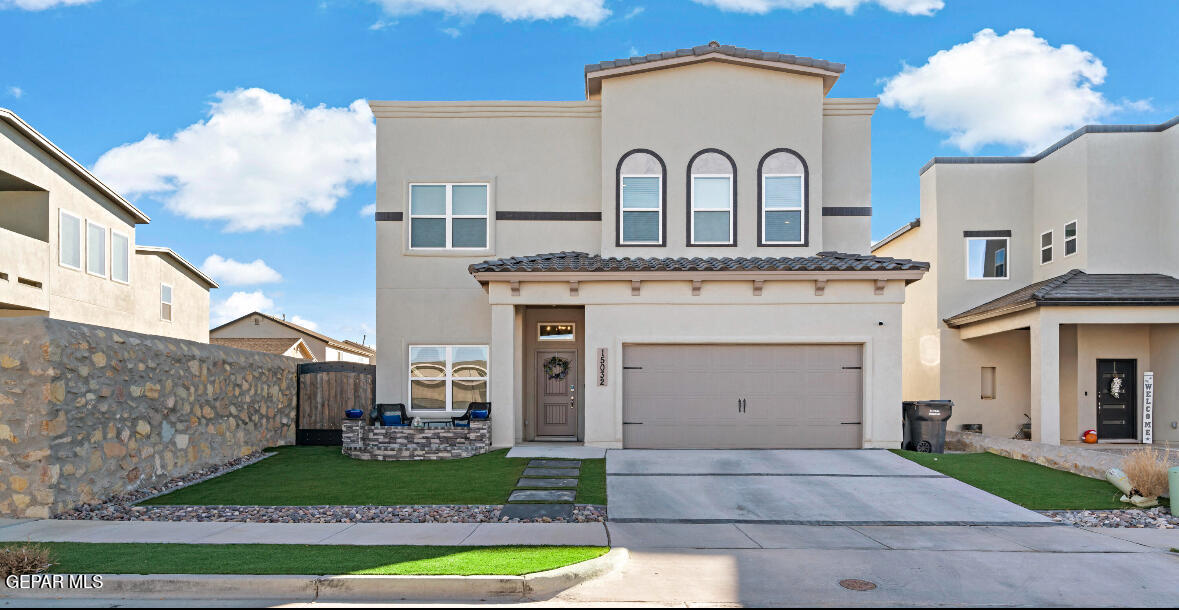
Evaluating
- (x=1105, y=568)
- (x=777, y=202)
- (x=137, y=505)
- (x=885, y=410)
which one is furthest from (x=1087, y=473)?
(x=137, y=505)

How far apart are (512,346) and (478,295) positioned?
6.91ft

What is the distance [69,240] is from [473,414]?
→ 49.3 feet

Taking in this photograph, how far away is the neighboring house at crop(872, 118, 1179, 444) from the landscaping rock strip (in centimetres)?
640

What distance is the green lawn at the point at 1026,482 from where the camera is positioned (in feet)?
36.7

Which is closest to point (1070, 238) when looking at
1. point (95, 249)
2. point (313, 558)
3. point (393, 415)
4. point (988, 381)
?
point (988, 381)

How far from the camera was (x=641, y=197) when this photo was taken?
17.3 m

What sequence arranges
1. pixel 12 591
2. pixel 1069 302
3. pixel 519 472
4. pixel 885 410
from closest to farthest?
pixel 12 591 → pixel 519 472 → pixel 885 410 → pixel 1069 302

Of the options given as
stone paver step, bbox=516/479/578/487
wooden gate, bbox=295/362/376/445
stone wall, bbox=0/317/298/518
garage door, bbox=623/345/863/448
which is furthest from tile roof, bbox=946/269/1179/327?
stone wall, bbox=0/317/298/518

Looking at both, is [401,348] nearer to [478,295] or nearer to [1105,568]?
[478,295]

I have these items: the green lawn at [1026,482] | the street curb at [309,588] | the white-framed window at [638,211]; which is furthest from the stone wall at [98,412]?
the green lawn at [1026,482]

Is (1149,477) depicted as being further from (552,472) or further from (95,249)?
(95,249)

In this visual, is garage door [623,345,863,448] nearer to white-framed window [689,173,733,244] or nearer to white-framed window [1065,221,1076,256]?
white-framed window [689,173,733,244]

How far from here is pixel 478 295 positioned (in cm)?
1733

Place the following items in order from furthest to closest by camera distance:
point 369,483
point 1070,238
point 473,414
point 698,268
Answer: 1. point 1070,238
2. point 698,268
3. point 473,414
4. point 369,483
